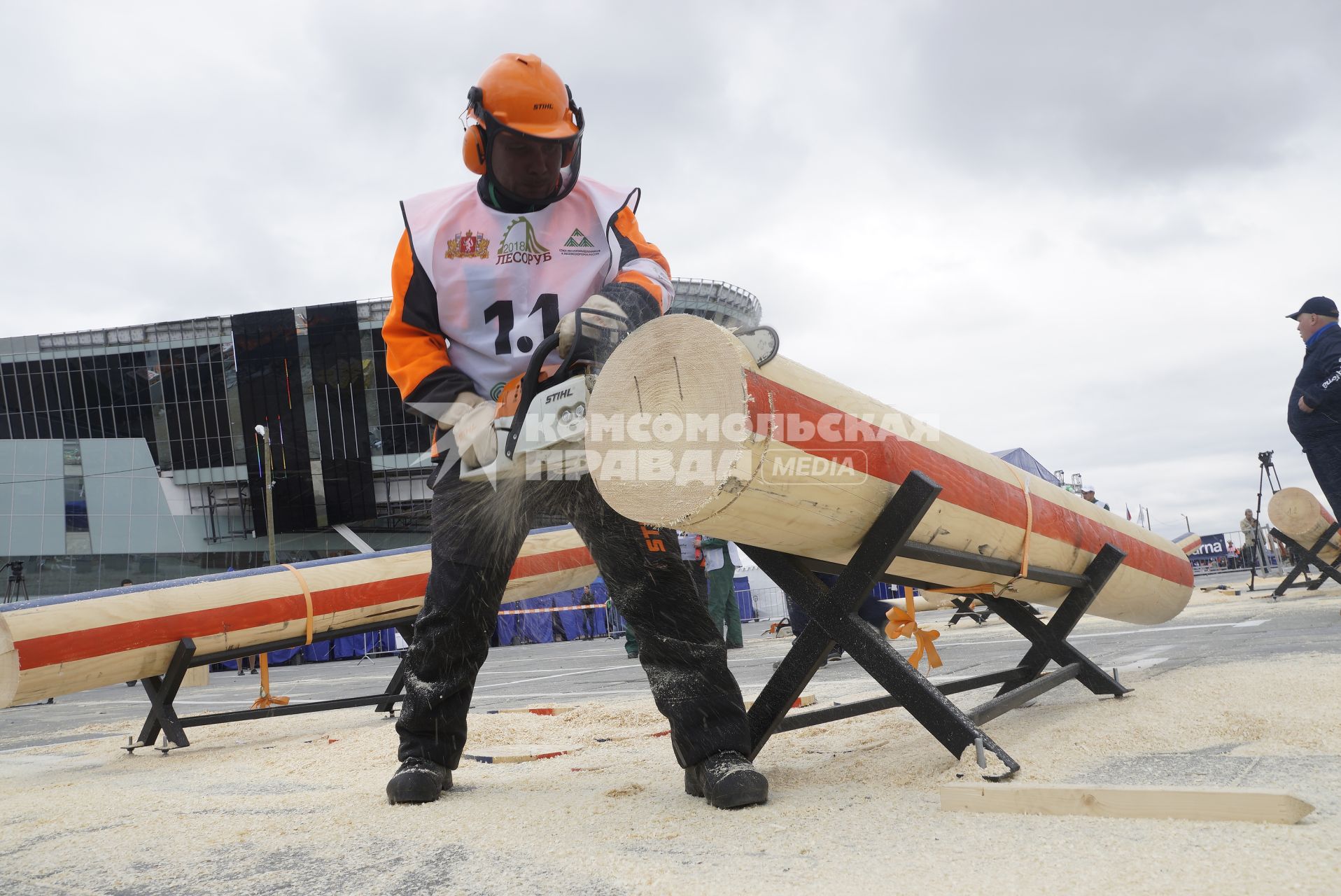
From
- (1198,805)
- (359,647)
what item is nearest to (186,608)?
(1198,805)

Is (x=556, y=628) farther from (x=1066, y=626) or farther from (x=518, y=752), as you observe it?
(x=1066, y=626)

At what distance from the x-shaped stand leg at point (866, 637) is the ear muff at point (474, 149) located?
53.5 inches

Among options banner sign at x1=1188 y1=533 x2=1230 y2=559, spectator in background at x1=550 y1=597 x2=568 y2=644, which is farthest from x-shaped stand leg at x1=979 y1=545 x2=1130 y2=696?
banner sign at x1=1188 y1=533 x2=1230 y2=559

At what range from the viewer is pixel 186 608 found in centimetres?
437

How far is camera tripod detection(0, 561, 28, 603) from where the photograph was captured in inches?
1067

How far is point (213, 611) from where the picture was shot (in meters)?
4.46

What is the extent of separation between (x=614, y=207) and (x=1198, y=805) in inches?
79.3

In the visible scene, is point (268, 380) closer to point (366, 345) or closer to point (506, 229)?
point (366, 345)

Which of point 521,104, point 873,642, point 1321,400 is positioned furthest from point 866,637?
point 1321,400

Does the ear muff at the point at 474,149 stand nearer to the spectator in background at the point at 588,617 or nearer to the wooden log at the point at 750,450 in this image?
the wooden log at the point at 750,450

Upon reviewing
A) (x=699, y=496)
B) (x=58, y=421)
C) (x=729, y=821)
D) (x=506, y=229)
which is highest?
(x=58, y=421)

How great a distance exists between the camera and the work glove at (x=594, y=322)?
212 cm

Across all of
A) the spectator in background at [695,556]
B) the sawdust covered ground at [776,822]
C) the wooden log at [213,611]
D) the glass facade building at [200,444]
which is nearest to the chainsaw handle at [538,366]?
the sawdust covered ground at [776,822]

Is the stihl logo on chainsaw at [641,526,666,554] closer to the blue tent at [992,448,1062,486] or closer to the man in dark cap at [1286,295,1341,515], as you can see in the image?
the man in dark cap at [1286,295,1341,515]
